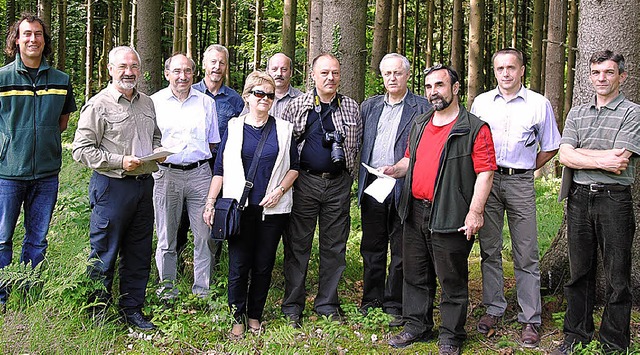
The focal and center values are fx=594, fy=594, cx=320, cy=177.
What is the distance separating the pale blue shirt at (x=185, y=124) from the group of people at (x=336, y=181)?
1cm

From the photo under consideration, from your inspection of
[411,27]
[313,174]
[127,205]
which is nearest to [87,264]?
[127,205]

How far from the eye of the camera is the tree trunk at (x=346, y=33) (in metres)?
6.53

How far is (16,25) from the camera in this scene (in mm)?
5105

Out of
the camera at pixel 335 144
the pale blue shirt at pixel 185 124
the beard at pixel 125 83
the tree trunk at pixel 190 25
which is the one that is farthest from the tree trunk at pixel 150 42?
the tree trunk at pixel 190 25

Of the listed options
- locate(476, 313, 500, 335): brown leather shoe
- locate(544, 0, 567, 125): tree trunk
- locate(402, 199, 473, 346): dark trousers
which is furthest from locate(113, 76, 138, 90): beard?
locate(544, 0, 567, 125): tree trunk

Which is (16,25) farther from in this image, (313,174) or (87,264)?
(313,174)

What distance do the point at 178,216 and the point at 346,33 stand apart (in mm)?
2702

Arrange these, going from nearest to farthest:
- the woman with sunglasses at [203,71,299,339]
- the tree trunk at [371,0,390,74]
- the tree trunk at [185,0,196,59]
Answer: the woman with sunglasses at [203,71,299,339] < the tree trunk at [371,0,390,74] < the tree trunk at [185,0,196,59]

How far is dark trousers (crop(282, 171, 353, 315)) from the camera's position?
17.7ft

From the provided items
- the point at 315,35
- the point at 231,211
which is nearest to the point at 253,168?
the point at 231,211

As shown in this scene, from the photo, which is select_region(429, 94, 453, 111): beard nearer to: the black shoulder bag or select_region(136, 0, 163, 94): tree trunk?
the black shoulder bag

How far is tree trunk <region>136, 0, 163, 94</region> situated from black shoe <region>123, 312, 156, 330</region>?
17.7ft

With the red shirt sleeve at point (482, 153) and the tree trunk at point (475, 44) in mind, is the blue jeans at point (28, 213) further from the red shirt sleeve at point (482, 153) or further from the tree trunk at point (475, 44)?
the tree trunk at point (475, 44)

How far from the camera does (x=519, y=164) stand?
511 cm
